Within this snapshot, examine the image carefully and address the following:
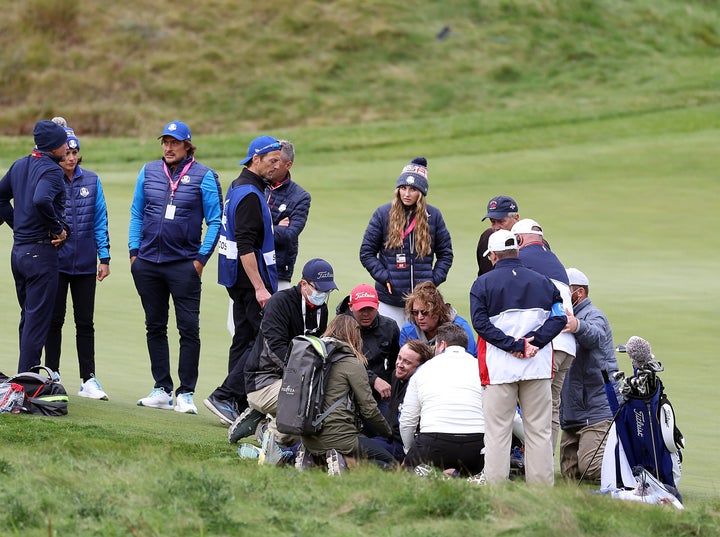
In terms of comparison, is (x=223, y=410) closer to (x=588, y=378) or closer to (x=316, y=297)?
(x=316, y=297)

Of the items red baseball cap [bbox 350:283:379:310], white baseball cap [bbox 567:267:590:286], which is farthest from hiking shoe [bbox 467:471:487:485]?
white baseball cap [bbox 567:267:590:286]

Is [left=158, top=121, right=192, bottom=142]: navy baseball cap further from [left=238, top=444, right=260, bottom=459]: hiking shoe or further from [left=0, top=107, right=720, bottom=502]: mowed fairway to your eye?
[left=238, top=444, right=260, bottom=459]: hiking shoe

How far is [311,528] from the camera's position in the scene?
18.1 feet

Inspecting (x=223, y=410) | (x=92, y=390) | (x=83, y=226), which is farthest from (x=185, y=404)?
(x=83, y=226)

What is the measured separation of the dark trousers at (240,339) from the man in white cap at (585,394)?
2.29 meters

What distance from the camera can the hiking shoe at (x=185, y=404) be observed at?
30.9 feet

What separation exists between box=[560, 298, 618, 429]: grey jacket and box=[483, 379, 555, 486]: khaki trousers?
124cm

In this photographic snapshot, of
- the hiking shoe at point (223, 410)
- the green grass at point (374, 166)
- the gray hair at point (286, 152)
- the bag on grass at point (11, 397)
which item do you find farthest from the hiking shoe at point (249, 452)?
the gray hair at point (286, 152)

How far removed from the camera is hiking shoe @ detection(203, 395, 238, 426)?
8922mm

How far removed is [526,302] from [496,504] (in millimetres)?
1670

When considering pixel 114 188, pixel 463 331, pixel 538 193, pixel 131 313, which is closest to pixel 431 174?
pixel 538 193

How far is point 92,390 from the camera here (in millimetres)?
9516

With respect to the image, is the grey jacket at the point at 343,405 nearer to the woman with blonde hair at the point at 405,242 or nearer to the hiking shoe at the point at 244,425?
the hiking shoe at the point at 244,425

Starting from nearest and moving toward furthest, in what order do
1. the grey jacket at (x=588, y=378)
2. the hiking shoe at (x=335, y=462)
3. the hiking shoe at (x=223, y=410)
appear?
the hiking shoe at (x=335, y=462) < the grey jacket at (x=588, y=378) < the hiking shoe at (x=223, y=410)
